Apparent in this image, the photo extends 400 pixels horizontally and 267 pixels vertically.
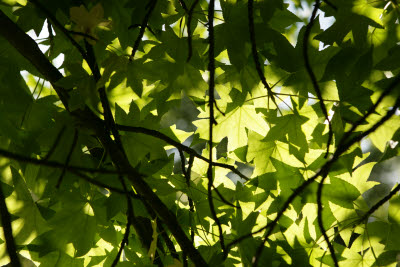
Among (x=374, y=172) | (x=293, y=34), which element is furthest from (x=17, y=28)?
(x=374, y=172)

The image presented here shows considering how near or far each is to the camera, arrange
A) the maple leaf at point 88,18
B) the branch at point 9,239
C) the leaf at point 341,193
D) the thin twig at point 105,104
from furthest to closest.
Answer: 1. the leaf at point 341,193
2. the thin twig at point 105,104
3. the maple leaf at point 88,18
4. the branch at point 9,239

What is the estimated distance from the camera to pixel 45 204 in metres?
1.28

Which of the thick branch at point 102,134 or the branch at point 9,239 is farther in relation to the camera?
the thick branch at point 102,134

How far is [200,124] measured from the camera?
1298 mm

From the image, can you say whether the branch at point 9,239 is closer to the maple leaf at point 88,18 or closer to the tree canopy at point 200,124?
the tree canopy at point 200,124

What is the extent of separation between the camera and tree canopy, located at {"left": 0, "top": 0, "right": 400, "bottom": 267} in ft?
3.24

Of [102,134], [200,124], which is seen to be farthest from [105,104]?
[200,124]

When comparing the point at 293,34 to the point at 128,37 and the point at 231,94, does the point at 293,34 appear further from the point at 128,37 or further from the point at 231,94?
the point at 128,37

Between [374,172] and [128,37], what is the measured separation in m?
4.14

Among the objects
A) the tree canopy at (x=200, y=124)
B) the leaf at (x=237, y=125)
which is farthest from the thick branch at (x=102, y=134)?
the leaf at (x=237, y=125)

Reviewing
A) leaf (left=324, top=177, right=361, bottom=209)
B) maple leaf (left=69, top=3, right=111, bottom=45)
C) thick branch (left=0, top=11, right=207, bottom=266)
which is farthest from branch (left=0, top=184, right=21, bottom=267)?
leaf (left=324, top=177, right=361, bottom=209)

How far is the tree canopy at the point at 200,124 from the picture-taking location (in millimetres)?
988

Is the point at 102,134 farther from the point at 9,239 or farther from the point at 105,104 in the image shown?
the point at 9,239

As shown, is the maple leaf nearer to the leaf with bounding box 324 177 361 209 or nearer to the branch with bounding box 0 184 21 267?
the branch with bounding box 0 184 21 267
